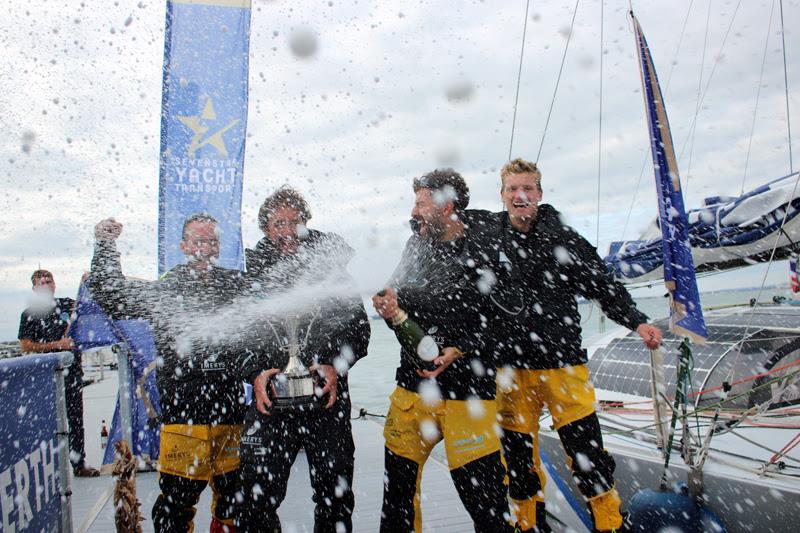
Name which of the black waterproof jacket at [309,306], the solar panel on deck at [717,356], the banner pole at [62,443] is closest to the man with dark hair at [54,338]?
the banner pole at [62,443]

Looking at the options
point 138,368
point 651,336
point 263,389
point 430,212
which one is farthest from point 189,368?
point 138,368

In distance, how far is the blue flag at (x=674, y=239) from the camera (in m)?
3.56

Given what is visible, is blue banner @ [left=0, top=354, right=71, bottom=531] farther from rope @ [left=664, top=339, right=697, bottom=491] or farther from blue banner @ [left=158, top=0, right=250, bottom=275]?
rope @ [left=664, top=339, right=697, bottom=491]

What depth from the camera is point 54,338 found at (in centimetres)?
555

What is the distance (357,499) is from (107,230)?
2.91 meters

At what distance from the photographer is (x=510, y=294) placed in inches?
122

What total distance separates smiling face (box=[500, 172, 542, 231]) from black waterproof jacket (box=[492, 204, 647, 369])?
50mm

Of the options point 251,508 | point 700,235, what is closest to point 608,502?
point 251,508

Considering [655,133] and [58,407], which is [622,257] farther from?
[58,407]

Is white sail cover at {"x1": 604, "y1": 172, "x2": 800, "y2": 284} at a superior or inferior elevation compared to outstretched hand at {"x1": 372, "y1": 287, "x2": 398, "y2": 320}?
superior

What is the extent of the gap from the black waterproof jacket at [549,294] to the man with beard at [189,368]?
1.58m

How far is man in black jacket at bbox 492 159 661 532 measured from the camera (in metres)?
3.06

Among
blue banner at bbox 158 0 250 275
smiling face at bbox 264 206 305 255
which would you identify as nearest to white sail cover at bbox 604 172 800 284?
smiling face at bbox 264 206 305 255

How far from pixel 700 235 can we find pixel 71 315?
6.52 meters
